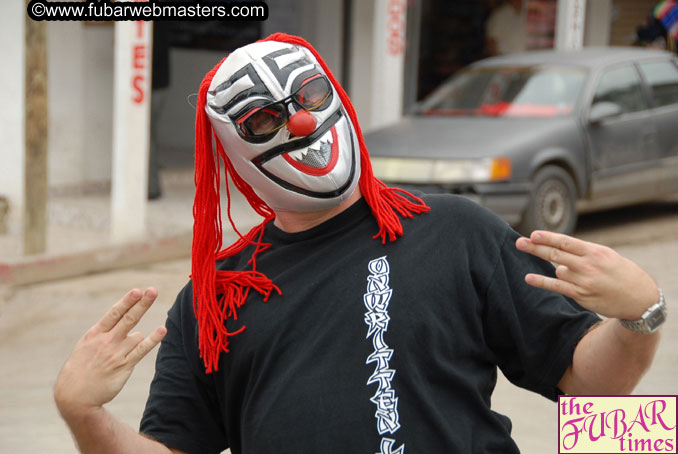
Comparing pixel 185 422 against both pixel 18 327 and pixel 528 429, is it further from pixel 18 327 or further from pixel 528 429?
pixel 18 327

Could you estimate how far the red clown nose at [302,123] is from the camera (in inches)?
84.9

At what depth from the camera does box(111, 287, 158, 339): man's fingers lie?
6.27ft

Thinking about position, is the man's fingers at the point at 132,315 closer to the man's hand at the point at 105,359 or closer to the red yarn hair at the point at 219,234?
the man's hand at the point at 105,359

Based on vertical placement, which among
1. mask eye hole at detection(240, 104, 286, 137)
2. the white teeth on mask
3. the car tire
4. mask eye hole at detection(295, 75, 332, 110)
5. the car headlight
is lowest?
the car tire

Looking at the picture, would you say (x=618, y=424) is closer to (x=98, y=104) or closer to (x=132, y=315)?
(x=132, y=315)

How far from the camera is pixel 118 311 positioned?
6.27 feet

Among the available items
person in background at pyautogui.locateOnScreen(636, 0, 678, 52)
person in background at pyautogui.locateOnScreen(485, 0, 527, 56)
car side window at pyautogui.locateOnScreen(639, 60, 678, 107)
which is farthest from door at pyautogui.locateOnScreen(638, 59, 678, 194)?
person in background at pyautogui.locateOnScreen(485, 0, 527, 56)

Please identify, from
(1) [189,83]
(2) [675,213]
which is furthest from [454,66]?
(2) [675,213]

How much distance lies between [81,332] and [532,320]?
4548 mm

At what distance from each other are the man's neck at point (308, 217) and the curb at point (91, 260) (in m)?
5.34

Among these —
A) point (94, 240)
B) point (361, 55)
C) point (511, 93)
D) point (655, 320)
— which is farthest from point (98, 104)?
point (655, 320)

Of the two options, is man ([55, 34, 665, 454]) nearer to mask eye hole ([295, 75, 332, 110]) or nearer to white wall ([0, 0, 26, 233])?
mask eye hole ([295, 75, 332, 110])

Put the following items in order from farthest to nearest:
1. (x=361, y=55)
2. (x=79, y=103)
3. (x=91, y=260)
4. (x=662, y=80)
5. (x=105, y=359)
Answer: (x=361, y=55) → (x=79, y=103) → (x=662, y=80) → (x=91, y=260) → (x=105, y=359)

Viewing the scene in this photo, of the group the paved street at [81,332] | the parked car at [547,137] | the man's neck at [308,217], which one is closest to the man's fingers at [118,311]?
the man's neck at [308,217]
